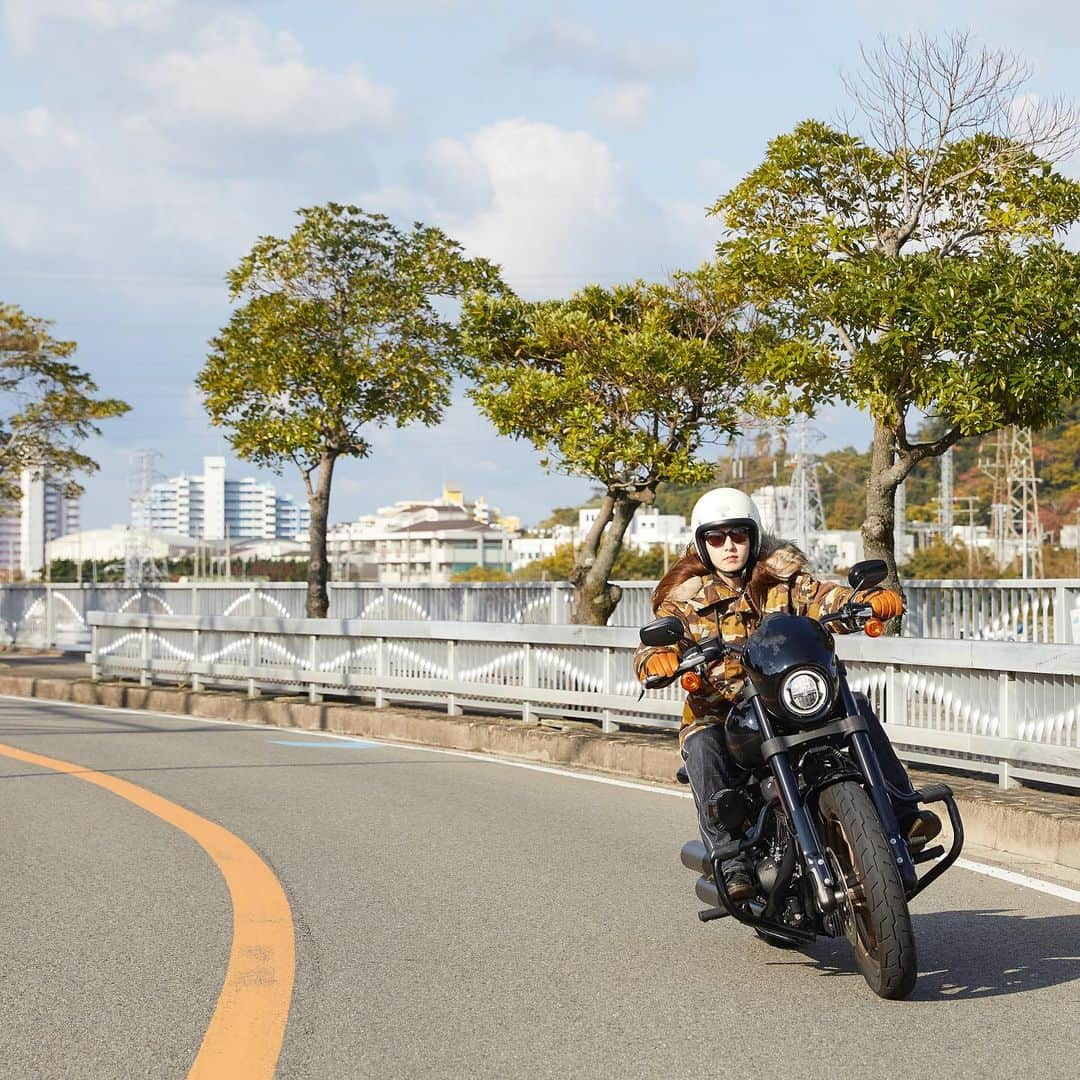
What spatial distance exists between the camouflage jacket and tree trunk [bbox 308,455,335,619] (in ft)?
61.1

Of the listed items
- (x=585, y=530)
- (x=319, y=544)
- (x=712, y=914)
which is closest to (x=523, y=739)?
(x=712, y=914)

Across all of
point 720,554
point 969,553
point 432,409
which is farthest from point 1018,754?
point 969,553

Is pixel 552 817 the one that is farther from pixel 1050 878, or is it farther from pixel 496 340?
pixel 496 340

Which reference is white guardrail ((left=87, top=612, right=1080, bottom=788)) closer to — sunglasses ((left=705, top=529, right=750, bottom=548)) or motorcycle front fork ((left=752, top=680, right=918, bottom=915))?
sunglasses ((left=705, top=529, right=750, bottom=548))

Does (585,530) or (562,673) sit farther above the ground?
(585,530)

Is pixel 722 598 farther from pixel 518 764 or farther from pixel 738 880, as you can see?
pixel 518 764

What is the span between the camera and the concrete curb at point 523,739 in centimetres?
822

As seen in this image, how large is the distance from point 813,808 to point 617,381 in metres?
15.1

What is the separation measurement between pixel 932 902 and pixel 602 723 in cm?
635

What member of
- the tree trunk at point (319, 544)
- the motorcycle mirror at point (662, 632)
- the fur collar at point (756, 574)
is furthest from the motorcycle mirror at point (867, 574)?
the tree trunk at point (319, 544)

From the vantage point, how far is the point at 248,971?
5.61 metres

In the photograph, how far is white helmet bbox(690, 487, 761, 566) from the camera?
5816mm

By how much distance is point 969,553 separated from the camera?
8688cm

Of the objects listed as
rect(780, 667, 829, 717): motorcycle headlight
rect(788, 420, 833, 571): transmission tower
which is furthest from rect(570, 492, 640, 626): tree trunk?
rect(788, 420, 833, 571): transmission tower
